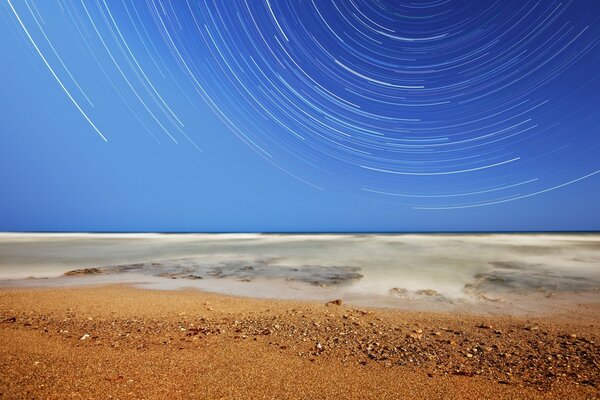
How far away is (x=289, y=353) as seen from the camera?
6.36 m

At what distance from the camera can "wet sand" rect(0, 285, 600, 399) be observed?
4926mm

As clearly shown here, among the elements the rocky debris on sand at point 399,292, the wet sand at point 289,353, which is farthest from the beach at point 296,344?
the rocky debris on sand at point 399,292

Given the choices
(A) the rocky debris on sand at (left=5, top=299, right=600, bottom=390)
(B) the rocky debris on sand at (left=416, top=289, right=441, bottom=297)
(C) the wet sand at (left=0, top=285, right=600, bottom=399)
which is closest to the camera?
(C) the wet sand at (left=0, top=285, right=600, bottom=399)

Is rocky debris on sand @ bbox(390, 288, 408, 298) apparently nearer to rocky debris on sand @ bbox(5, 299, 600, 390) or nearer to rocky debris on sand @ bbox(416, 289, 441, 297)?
rocky debris on sand @ bbox(416, 289, 441, 297)

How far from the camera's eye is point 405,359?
6.01 metres

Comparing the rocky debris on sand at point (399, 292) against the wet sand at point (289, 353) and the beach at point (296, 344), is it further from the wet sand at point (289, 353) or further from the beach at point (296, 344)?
the wet sand at point (289, 353)

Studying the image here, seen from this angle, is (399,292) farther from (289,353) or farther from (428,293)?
(289,353)

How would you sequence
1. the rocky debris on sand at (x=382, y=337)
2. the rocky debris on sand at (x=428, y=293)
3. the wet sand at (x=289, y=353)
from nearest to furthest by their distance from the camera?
the wet sand at (x=289, y=353) < the rocky debris on sand at (x=382, y=337) < the rocky debris on sand at (x=428, y=293)

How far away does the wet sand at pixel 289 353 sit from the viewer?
4926 millimetres

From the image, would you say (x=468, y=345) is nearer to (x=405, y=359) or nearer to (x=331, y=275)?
(x=405, y=359)

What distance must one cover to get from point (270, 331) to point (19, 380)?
4.37 m

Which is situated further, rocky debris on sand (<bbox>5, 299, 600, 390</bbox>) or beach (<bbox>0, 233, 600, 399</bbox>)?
rocky debris on sand (<bbox>5, 299, 600, 390</bbox>)

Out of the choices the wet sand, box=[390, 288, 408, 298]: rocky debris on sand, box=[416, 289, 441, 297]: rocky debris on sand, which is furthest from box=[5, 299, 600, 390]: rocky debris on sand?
box=[416, 289, 441, 297]: rocky debris on sand

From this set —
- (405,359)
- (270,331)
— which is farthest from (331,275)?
(405,359)
